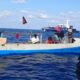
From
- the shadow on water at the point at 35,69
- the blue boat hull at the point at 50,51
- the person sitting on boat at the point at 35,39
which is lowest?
the shadow on water at the point at 35,69

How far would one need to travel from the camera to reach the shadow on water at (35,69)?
87.8 ft

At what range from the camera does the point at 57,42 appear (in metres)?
46.0

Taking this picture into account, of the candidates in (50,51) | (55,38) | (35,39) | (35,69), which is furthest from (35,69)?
(55,38)

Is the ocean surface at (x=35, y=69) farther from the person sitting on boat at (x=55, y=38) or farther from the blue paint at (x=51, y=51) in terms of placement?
the person sitting on boat at (x=55, y=38)

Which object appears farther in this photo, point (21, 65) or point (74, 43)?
point (74, 43)

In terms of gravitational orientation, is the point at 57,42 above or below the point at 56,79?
above

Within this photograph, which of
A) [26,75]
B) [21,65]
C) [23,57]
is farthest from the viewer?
[23,57]

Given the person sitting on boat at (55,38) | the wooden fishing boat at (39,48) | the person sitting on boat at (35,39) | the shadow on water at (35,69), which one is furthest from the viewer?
the person sitting on boat at (55,38)

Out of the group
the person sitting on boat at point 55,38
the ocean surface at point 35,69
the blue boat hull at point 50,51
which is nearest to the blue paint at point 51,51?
the blue boat hull at point 50,51

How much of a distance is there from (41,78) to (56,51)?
19098mm

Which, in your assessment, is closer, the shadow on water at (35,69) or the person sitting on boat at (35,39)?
the shadow on water at (35,69)

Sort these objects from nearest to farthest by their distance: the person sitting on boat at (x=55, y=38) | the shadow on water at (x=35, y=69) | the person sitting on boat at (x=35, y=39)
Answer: the shadow on water at (x=35, y=69) → the person sitting on boat at (x=35, y=39) → the person sitting on boat at (x=55, y=38)

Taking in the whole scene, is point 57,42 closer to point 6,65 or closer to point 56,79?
point 6,65

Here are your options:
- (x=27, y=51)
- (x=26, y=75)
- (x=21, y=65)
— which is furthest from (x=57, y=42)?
(x=26, y=75)
